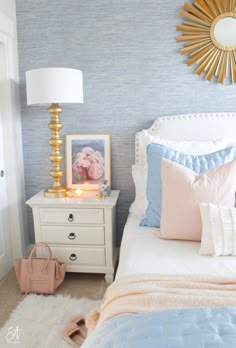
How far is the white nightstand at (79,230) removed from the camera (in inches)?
93.7

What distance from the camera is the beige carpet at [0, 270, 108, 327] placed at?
221 cm

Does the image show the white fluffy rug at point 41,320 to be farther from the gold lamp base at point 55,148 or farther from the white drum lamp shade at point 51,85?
the white drum lamp shade at point 51,85

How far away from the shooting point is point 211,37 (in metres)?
2.45

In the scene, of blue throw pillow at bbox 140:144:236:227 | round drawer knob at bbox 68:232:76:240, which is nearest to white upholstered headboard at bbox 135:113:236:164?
blue throw pillow at bbox 140:144:236:227

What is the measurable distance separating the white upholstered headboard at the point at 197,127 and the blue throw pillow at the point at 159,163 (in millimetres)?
439

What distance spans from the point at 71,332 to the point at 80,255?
0.65 meters

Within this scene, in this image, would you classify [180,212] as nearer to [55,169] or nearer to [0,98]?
[55,169]

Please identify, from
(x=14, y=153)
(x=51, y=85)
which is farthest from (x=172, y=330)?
(x=14, y=153)

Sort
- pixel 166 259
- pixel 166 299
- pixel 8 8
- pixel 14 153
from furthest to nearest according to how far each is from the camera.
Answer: pixel 14 153, pixel 8 8, pixel 166 259, pixel 166 299

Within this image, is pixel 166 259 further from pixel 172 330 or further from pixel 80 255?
pixel 80 255

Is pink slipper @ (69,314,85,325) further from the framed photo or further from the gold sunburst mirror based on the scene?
the gold sunburst mirror

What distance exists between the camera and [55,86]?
2.26m

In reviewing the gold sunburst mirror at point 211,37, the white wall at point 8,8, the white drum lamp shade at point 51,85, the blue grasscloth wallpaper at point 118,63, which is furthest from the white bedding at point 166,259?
the white wall at point 8,8

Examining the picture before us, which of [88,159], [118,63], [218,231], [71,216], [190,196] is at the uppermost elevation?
[118,63]
